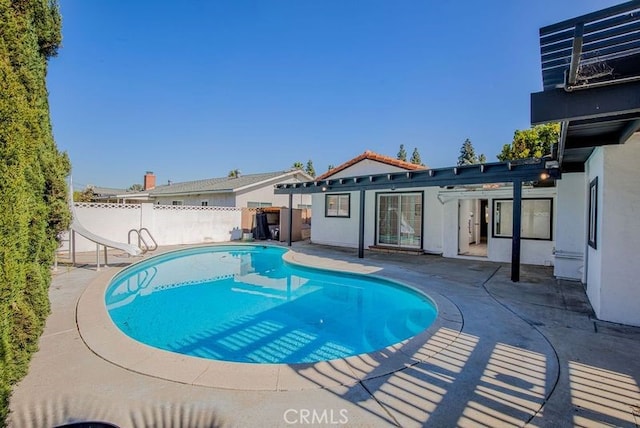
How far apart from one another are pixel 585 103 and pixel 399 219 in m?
11.1

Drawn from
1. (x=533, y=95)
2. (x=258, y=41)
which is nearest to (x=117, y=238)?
(x=258, y=41)

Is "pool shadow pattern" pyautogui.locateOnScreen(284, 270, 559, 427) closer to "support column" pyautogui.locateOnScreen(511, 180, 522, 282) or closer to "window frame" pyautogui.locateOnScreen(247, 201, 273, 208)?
"support column" pyautogui.locateOnScreen(511, 180, 522, 282)

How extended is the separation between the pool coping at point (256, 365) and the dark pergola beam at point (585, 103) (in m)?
3.24

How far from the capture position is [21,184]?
8.67 ft

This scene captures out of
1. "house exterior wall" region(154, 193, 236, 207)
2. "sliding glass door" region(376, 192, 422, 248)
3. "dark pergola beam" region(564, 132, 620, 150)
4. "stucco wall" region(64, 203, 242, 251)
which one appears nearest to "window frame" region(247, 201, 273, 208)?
"house exterior wall" region(154, 193, 236, 207)

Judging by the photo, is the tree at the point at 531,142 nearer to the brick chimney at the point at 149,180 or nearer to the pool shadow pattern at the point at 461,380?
the pool shadow pattern at the point at 461,380

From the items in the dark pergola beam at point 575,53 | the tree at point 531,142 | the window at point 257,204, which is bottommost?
the window at point 257,204

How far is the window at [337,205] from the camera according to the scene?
16219 millimetres

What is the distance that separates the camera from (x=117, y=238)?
574 inches

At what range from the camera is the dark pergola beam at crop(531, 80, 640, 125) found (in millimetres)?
3350

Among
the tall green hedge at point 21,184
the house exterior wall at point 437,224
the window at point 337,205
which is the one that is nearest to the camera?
the tall green hedge at point 21,184

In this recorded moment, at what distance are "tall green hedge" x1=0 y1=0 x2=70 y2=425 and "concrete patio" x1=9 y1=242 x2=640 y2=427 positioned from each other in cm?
55

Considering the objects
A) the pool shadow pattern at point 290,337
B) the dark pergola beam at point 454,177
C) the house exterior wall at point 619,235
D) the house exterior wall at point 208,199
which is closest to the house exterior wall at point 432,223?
the dark pergola beam at point 454,177

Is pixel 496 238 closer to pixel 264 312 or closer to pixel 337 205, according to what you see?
pixel 337 205
